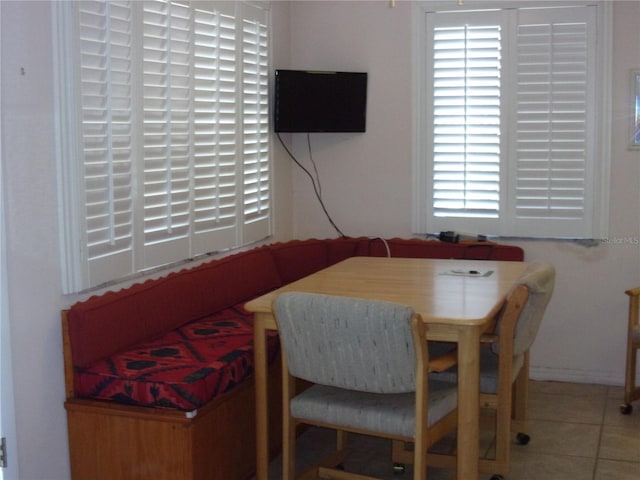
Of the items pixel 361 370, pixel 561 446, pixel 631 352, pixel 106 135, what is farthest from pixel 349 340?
pixel 631 352

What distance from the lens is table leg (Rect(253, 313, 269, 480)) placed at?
10.7 ft

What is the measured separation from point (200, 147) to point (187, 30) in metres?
0.55

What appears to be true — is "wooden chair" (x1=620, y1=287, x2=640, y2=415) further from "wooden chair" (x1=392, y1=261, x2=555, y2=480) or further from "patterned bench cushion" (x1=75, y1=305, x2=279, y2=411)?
"patterned bench cushion" (x1=75, y1=305, x2=279, y2=411)

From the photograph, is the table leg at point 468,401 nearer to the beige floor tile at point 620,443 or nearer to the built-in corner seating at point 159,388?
the built-in corner seating at point 159,388

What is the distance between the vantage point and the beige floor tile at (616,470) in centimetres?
358

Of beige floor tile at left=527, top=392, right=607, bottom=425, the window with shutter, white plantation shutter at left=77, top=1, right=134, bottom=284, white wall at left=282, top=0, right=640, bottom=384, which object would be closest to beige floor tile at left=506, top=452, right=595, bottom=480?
beige floor tile at left=527, top=392, right=607, bottom=425

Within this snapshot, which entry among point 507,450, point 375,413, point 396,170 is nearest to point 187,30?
point 396,170

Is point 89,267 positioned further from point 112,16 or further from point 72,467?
point 112,16

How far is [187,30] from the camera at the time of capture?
3.95 m

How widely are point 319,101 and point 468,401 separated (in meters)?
2.47

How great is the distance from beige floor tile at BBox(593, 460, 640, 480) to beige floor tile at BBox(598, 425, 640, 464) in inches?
2.2

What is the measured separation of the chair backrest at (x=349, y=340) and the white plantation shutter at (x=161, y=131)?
934 millimetres

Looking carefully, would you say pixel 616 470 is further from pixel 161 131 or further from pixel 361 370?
pixel 161 131

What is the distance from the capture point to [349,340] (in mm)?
2803
